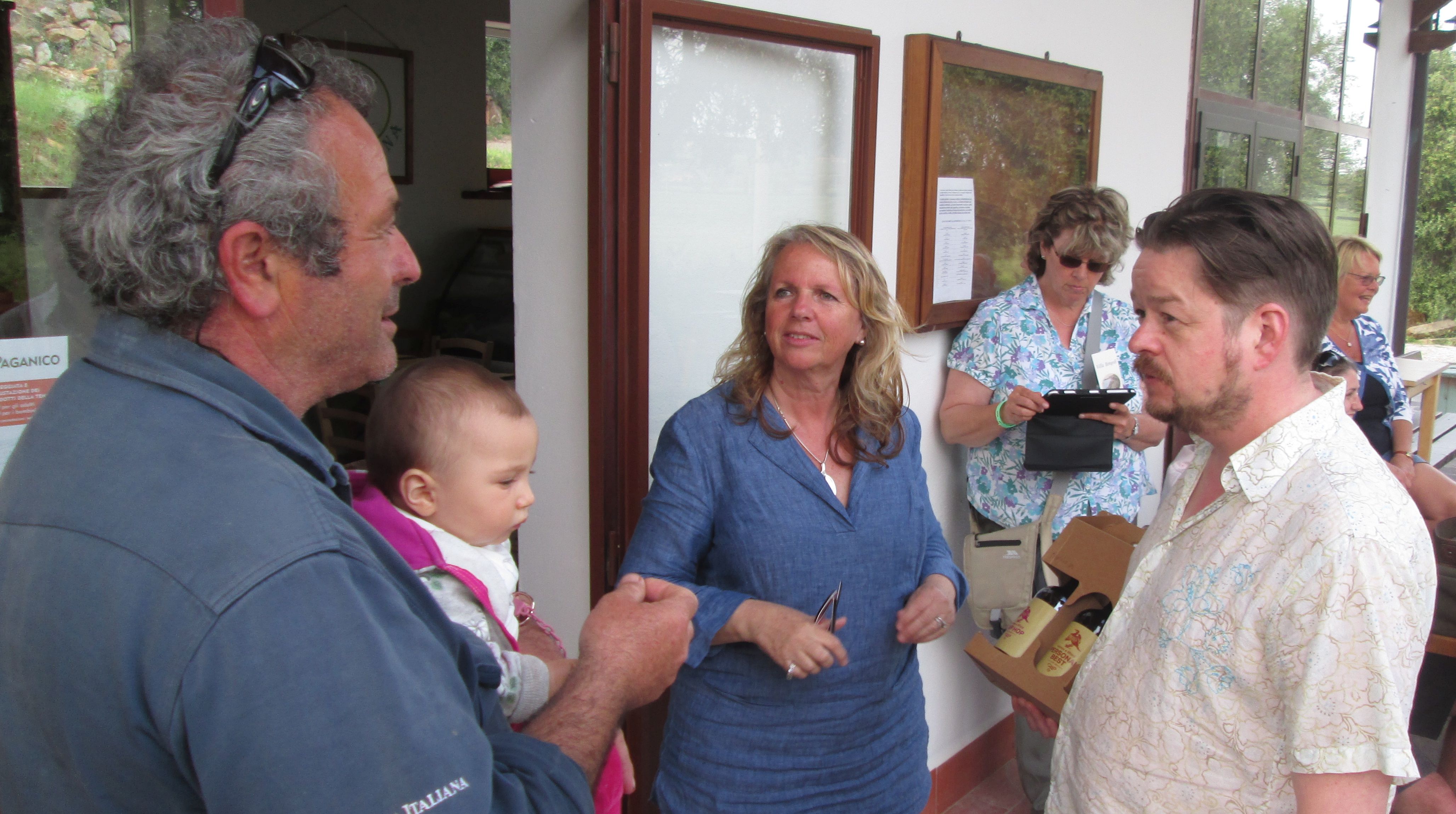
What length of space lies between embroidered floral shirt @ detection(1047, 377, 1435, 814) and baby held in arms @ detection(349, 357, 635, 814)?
793 millimetres

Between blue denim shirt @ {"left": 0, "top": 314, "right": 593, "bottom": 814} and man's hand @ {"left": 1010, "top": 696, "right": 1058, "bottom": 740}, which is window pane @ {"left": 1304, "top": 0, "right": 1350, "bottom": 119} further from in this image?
blue denim shirt @ {"left": 0, "top": 314, "right": 593, "bottom": 814}

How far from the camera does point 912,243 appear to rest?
2920mm

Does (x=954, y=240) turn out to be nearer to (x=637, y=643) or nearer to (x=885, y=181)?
(x=885, y=181)

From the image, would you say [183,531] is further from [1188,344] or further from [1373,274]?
[1373,274]

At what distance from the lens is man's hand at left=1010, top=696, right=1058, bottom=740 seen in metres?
1.98

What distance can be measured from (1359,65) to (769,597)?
753 centimetres

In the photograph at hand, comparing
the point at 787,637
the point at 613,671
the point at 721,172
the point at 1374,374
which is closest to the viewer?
the point at 613,671

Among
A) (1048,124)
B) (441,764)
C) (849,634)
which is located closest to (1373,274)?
(1048,124)

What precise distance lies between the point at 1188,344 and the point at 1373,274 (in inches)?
132

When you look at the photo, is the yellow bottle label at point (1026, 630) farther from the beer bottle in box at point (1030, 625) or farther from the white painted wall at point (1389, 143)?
the white painted wall at point (1389, 143)

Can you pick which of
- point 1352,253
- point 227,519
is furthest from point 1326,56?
point 227,519

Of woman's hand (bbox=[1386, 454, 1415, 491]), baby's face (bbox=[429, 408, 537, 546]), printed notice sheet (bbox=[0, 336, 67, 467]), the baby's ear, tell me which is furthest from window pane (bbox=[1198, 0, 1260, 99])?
printed notice sheet (bbox=[0, 336, 67, 467])

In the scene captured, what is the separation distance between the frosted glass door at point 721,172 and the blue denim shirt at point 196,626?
1.47 meters

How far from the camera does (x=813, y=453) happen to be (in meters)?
2.03
